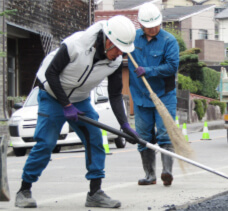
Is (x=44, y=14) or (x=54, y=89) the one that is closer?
(x=54, y=89)

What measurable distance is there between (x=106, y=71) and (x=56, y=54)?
0.48 metres

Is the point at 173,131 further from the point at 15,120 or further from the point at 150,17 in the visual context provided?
the point at 15,120

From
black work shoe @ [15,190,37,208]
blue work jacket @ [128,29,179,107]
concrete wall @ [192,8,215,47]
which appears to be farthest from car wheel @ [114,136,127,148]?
concrete wall @ [192,8,215,47]

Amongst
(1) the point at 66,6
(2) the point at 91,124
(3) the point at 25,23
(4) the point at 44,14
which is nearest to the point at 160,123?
(2) the point at 91,124

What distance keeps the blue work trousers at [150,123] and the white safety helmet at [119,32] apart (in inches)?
75.7

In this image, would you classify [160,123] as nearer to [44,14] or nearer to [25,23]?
[25,23]

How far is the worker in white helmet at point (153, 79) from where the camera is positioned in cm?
768

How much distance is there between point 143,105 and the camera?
7.82m

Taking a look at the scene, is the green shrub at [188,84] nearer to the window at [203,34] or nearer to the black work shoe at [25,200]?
the window at [203,34]

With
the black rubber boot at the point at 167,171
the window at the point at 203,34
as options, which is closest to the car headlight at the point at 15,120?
the black rubber boot at the point at 167,171

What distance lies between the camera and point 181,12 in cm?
6050

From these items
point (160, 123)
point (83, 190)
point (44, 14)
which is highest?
point (44, 14)

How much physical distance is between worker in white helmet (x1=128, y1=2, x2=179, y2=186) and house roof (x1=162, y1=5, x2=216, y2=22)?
169 feet

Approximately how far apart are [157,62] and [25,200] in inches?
97.5
